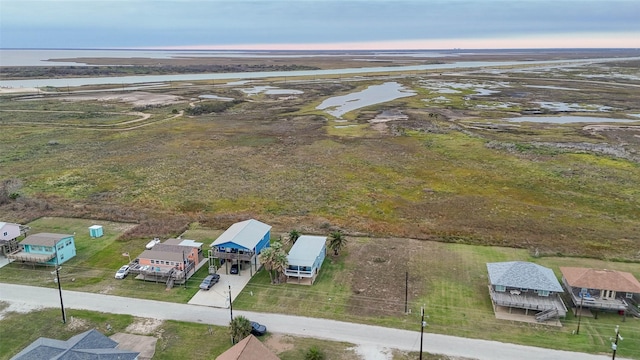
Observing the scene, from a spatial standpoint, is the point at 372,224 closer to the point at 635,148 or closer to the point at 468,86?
the point at 635,148

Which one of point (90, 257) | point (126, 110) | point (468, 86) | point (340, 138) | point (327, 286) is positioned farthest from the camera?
point (468, 86)

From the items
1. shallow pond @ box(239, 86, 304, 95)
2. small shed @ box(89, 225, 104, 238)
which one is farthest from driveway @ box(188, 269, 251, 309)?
shallow pond @ box(239, 86, 304, 95)

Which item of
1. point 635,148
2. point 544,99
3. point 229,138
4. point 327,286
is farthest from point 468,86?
point 327,286

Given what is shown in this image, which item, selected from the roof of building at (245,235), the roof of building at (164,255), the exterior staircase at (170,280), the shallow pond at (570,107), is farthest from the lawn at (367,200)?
the shallow pond at (570,107)

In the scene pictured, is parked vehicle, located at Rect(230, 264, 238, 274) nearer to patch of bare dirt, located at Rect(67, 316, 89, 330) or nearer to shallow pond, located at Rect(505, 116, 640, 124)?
patch of bare dirt, located at Rect(67, 316, 89, 330)

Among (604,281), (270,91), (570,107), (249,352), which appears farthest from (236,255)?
(270,91)
